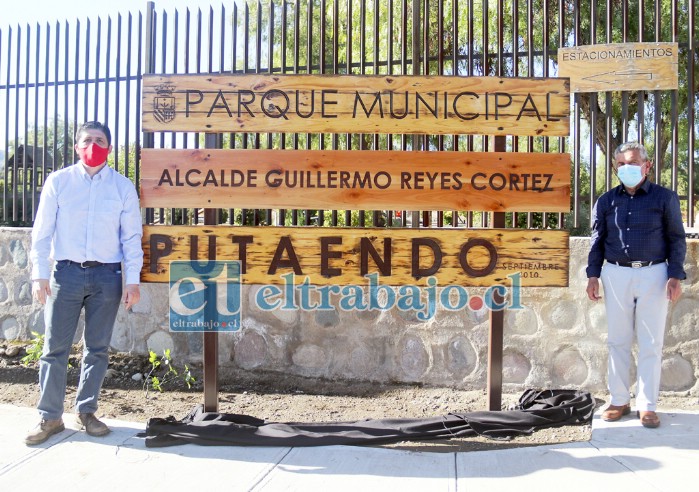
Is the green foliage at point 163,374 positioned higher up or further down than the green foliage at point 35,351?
further down

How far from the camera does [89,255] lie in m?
3.95

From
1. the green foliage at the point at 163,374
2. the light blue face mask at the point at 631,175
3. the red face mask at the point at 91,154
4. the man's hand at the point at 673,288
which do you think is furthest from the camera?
the green foliage at the point at 163,374

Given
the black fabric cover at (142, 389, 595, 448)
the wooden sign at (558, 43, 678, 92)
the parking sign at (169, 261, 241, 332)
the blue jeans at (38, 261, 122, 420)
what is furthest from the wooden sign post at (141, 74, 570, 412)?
the parking sign at (169, 261, 241, 332)

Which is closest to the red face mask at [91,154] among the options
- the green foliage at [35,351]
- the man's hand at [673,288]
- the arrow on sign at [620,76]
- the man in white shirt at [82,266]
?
the man in white shirt at [82,266]

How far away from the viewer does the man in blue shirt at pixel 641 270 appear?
423 centimetres

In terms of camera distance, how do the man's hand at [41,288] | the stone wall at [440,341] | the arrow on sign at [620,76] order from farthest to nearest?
the arrow on sign at [620,76] < the stone wall at [440,341] < the man's hand at [41,288]

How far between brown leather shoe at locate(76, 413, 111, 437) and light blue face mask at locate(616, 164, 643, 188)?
3873 mm

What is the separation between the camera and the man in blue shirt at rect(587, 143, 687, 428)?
423 cm

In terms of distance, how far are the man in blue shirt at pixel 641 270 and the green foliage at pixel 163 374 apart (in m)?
3.48

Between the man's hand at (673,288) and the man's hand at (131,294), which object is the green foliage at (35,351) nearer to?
the man's hand at (131,294)

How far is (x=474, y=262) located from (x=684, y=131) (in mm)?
7804

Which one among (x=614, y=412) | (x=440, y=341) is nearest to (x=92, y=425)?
(x=440, y=341)

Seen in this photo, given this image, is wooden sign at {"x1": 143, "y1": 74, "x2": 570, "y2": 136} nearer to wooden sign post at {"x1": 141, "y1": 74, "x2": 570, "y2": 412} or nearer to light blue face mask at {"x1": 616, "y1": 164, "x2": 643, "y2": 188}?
wooden sign post at {"x1": 141, "y1": 74, "x2": 570, "y2": 412}

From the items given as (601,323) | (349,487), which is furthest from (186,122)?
(601,323)
